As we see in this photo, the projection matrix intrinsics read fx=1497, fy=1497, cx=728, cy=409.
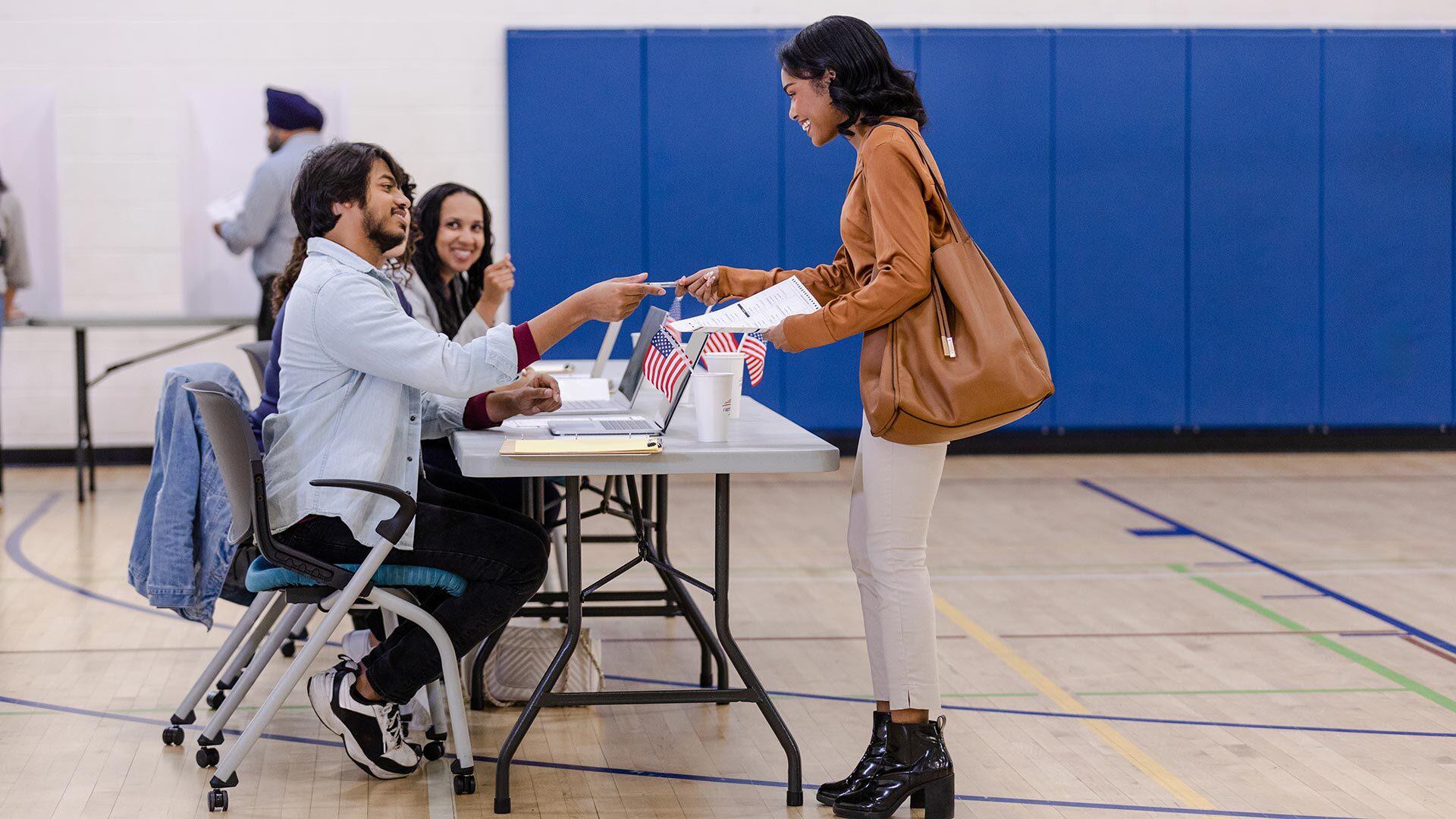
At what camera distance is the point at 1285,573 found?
4.65 m

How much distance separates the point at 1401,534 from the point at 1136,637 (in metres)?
1.91

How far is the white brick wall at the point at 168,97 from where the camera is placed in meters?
6.77

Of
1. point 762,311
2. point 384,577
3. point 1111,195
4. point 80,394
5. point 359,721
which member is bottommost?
point 359,721

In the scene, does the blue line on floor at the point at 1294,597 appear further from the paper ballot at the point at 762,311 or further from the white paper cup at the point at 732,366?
the paper ballot at the point at 762,311

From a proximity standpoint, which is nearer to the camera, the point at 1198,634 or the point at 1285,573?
the point at 1198,634

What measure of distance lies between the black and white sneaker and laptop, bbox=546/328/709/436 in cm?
60

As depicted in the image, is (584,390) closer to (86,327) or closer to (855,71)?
(855,71)

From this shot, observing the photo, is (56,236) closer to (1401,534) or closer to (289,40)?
(289,40)

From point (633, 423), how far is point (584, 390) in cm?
61

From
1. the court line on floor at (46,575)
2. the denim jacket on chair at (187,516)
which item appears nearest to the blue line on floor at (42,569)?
the court line on floor at (46,575)

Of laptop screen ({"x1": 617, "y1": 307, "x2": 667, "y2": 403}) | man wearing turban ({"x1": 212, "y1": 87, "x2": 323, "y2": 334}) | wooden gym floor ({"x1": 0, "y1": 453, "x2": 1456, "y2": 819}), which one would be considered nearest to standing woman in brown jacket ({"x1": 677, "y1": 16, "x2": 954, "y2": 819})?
wooden gym floor ({"x1": 0, "y1": 453, "x2": 1456, "y2": 819})

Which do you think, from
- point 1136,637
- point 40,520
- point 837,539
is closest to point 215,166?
point 40,520

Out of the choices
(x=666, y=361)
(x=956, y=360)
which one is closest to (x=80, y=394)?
(x=666, y=361)

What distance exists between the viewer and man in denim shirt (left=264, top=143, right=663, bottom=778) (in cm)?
260
